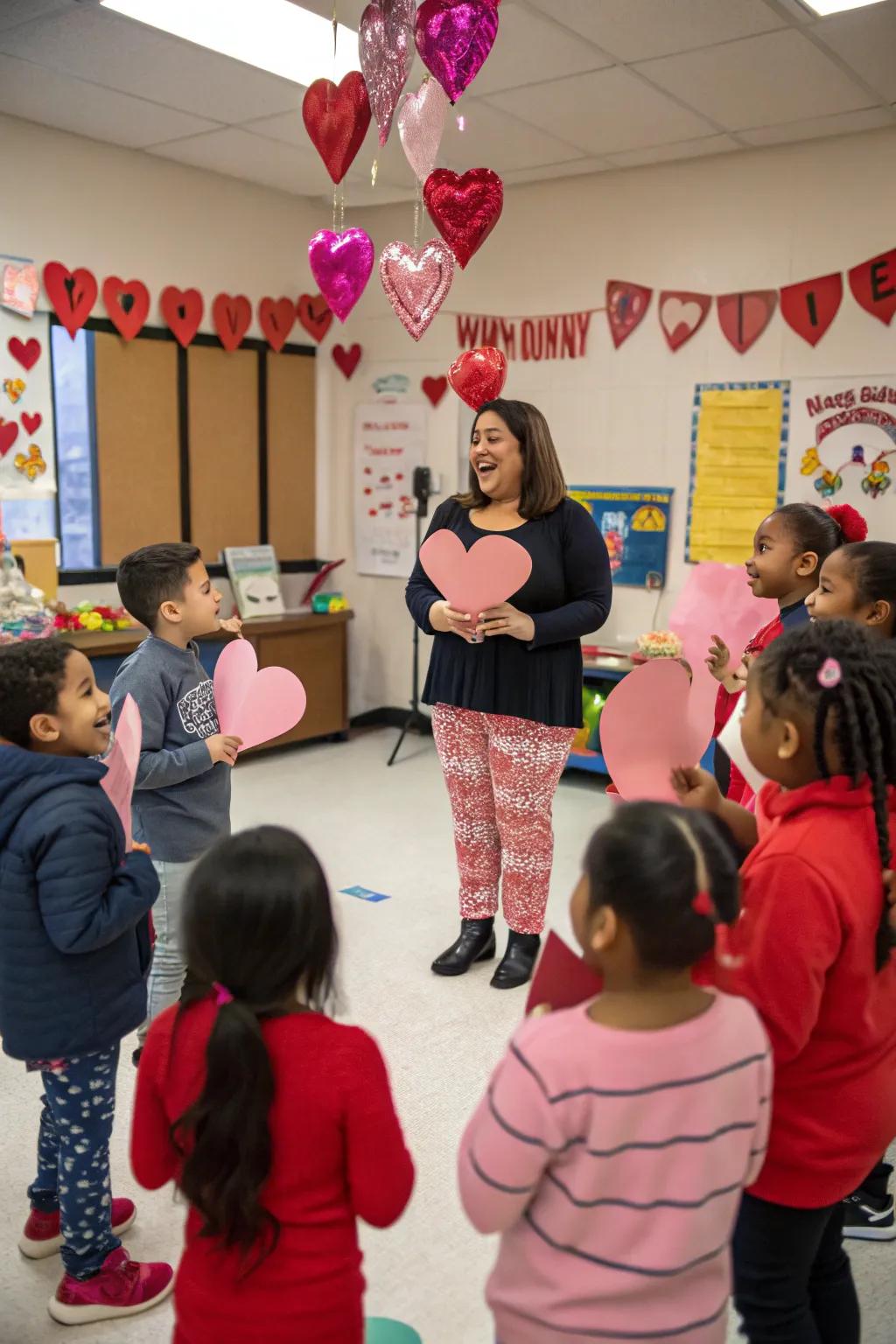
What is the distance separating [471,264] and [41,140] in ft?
6.28

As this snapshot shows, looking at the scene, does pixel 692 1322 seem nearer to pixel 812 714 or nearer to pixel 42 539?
pixel 812 714

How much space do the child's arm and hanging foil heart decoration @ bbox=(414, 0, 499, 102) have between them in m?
2.19

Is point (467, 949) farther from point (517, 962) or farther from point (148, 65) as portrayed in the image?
point (148, 65)

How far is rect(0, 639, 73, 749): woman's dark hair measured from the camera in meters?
1.52

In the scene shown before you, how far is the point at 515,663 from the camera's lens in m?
2.64

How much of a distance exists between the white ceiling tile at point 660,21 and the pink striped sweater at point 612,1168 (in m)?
2.93

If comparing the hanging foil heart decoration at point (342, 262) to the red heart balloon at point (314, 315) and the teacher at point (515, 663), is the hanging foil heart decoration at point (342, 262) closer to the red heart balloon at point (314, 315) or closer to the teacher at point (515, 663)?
the teacher at point (515, 663)

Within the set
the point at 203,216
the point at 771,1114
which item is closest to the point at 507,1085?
the point at 771,1114

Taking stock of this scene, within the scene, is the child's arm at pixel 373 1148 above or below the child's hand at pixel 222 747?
below

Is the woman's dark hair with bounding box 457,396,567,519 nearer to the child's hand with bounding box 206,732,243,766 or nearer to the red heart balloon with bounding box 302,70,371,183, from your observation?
the red heart balloon with bounding box 302,70,371,183

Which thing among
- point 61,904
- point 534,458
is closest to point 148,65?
point 534,458

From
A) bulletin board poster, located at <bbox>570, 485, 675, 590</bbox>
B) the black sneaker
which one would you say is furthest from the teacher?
bulletin board poster, located at <bbox>570, 485, 675, 590</bbox>

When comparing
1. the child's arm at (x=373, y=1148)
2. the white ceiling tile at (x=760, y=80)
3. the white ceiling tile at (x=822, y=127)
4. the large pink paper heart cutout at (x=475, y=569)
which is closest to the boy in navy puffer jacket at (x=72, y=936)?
the child's arm at (x=373, y=1148)

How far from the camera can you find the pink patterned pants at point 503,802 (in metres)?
2.69
